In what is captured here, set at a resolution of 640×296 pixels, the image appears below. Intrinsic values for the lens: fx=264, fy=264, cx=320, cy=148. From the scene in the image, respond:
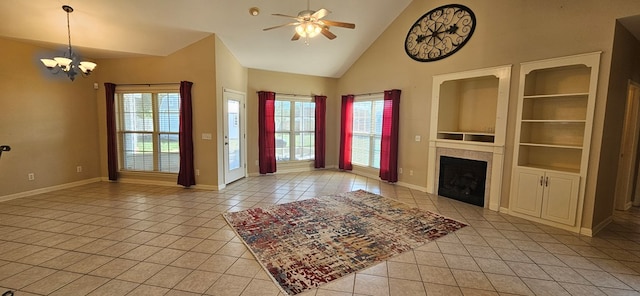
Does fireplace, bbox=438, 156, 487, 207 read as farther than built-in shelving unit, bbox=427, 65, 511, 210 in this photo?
Yes

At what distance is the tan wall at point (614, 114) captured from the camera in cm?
328

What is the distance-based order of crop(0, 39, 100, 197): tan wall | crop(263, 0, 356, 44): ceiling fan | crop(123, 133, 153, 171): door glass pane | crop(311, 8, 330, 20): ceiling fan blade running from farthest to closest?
crop(123, 133, 153, 171): door glass pane < crop(0, 39, 100, 197): tan wall < crop(263, 0, 356, 44): ceiling fan < crop(311, 8, 330, 20): ceiling fan blade

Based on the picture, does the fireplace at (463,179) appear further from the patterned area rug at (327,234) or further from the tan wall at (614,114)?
the tan wall at (614,114)

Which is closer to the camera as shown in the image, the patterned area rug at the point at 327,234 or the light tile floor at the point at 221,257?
the light tile floor at the point at 221,257

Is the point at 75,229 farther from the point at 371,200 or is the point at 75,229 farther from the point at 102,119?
the point at 371,200

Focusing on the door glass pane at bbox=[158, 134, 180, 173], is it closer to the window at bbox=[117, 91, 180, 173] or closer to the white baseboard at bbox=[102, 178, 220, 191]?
the window at bbox=[117, 91, 180, 173]

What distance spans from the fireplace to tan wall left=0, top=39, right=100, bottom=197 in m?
7.29

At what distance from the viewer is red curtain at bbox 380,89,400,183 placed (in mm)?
5734

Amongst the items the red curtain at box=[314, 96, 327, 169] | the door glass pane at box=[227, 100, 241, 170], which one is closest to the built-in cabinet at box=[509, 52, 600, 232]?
the red curtain at box=[314, 96, 327, 169]

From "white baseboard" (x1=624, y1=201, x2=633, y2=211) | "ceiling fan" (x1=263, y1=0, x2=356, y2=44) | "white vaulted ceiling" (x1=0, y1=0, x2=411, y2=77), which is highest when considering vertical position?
"white vaulted ceiling" (x1=0, y1=0, x2=411, y2=77)

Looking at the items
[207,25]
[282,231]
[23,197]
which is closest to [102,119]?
[23,197]

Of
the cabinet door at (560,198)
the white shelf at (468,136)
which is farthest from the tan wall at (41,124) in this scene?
the cabinet door at (560,198)

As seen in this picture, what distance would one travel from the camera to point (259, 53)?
5.70 meters

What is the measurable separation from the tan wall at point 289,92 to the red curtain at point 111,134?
274 centimetres
